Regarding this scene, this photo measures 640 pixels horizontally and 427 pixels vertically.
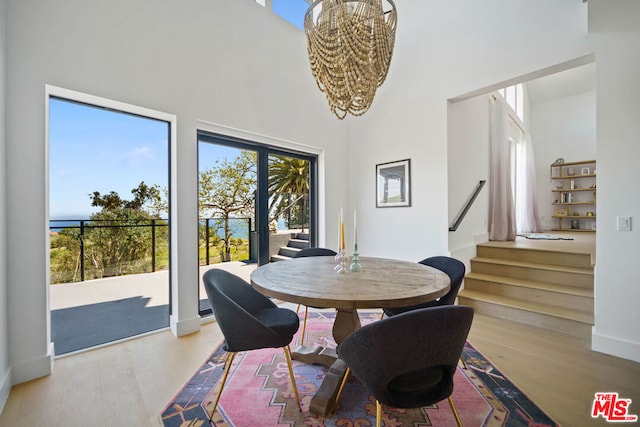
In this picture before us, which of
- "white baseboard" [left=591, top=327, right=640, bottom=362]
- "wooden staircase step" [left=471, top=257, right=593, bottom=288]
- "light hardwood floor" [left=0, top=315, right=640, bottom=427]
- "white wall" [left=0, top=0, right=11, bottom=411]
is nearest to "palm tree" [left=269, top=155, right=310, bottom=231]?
"light hardwood floor" [left=0, top=315, right=640, bottom=427]

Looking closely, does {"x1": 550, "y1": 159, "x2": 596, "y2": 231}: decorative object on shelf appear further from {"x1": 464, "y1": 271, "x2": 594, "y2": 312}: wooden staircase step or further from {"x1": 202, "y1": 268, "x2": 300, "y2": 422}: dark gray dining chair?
{"x1": 202, "y1": 268, "x2": 300, "y2": 422}: dark gray dining chair

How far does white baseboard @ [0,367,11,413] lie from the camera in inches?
66.1

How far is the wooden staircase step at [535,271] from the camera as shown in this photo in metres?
3.02

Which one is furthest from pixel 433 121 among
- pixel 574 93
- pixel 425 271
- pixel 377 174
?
pixel 574 93

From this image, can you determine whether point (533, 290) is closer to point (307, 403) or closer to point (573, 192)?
point (307, 403)

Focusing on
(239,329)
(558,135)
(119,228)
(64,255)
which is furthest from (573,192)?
(64,255)

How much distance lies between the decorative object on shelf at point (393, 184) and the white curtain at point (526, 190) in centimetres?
466

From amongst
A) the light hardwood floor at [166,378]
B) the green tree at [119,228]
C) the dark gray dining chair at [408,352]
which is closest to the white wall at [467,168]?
the light hardwood floor at [166,378]

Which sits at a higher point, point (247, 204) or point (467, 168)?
point (467, 168)

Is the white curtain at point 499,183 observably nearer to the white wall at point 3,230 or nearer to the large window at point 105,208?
the large window at point 105,208

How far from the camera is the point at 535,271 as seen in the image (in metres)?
3.30

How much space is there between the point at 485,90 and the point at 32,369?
4735 mm

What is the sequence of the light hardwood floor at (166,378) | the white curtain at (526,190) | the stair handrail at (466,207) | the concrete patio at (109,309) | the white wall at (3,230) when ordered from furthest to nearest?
the white curtain at (526,190) < the stair handrail at (466,207) < the concrete patio at (109,309) < the white wall at (3,230) < the light hardwood floor at (166,378)

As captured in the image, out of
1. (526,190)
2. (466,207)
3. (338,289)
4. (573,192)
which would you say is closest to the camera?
(338,289)
